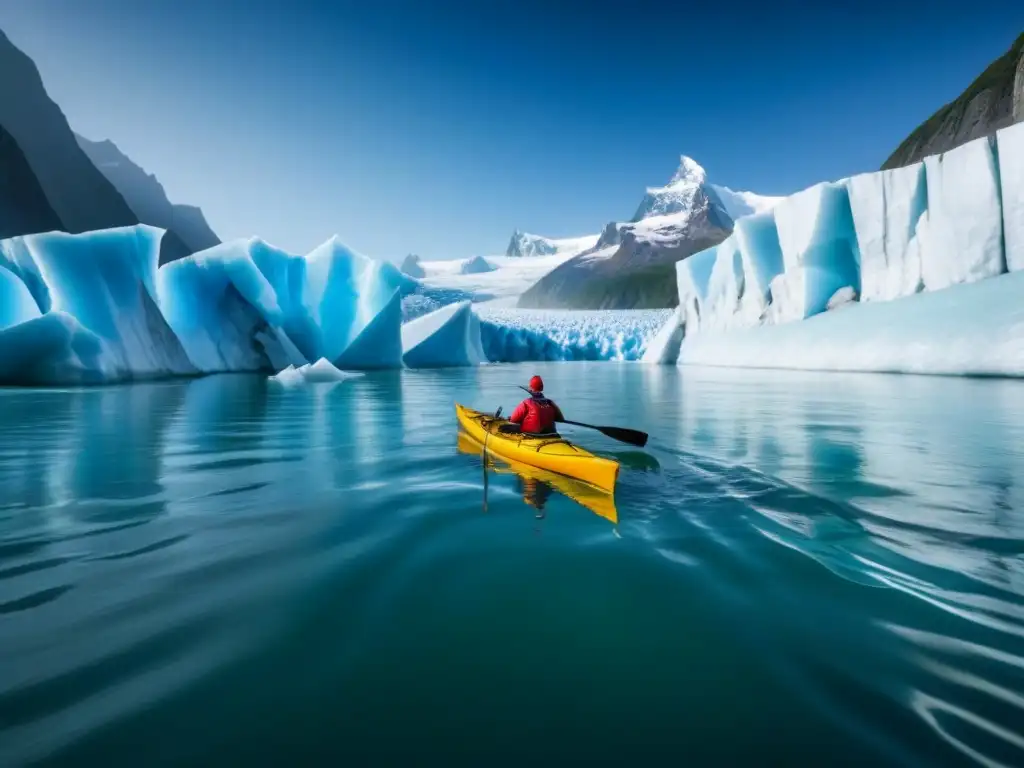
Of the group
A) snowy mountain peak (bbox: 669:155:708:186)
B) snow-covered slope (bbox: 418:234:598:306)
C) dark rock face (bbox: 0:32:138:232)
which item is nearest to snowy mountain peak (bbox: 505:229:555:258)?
snow-covered slope (bbox: 418:234:598:306)

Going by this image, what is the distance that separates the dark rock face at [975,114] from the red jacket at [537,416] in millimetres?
51335

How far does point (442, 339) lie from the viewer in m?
26.6

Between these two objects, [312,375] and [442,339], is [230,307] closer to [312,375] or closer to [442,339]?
[312,375]

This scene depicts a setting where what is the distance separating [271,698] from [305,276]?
915 inches

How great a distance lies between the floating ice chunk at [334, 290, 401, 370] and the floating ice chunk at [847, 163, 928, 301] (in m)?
16.2

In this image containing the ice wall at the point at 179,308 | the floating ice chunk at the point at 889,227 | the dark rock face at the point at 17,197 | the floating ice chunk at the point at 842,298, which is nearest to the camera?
the ice wall at the point at 179,308

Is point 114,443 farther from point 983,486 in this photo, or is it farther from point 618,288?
point 618,288

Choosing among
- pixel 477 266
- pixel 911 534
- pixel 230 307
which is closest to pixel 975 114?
pixel 230 307

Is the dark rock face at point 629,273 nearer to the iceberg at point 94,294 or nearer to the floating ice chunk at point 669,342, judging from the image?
the floating ice chunk at point 669,342

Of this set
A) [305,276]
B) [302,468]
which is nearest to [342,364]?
[305,276]

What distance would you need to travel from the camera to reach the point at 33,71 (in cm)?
6744

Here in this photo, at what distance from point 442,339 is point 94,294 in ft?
45.7

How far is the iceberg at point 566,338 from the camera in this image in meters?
35.9

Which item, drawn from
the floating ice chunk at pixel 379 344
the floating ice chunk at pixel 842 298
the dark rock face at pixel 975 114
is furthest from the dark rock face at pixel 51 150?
the dark rock face at pixel 975 114
